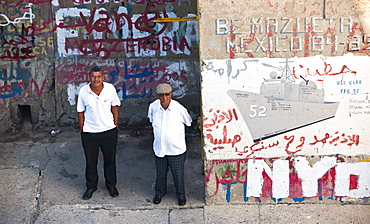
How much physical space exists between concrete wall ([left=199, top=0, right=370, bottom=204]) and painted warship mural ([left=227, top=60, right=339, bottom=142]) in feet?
0.04

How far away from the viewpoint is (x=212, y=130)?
203 inches

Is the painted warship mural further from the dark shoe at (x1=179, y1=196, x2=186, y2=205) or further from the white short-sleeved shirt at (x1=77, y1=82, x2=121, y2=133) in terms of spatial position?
the white short-sleeved shirt at (x1=77, y1=82, x2=121, y2=133)

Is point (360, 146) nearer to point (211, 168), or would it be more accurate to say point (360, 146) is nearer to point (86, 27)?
point (211, 168)

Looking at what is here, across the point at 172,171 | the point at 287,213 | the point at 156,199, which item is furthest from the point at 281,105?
the point at 156,199

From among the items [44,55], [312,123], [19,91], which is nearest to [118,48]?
[44,55]

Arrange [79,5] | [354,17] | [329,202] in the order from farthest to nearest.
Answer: [79,5] < [329,202] < [354,17]

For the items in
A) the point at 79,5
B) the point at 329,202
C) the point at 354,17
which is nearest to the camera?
the point at 354,17

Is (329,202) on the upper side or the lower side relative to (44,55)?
lower

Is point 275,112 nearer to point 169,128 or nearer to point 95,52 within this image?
point 169,128

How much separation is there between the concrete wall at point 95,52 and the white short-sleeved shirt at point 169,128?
106 inches

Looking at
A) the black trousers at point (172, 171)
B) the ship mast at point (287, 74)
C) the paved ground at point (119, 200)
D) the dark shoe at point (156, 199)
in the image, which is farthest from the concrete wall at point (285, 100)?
the dark shoe at point (156, 199)

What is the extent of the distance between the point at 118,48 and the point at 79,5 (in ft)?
3.10

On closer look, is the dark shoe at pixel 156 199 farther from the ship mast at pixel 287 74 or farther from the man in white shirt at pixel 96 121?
the ship mast at pixel 287 74

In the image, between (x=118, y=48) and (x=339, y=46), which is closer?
(x=339, y=46)
